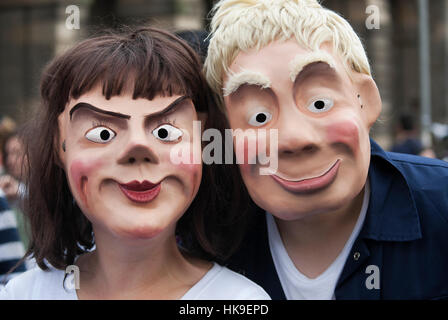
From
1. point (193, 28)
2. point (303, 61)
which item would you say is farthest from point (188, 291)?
point (193, 28)

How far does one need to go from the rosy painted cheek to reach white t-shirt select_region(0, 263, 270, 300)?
569mm

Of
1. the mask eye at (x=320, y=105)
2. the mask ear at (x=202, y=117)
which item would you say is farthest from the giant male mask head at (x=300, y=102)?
the mask ear at (x=202, y=117)

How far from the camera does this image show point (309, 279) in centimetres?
194

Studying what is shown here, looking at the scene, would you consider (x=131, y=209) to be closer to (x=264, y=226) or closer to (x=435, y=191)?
(x=264, y=226)

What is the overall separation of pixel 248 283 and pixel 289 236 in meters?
0.27

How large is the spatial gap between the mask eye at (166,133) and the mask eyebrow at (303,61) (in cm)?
41

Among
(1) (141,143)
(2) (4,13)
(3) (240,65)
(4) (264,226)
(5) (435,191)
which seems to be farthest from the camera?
(2) (4,13)

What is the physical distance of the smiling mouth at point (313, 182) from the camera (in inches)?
66.7

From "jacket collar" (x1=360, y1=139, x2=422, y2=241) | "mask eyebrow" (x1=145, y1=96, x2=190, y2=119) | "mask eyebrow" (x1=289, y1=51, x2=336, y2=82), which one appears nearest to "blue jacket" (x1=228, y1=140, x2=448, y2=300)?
"jacket collar" (x1=360, y1=139, x2=422, y2=241)

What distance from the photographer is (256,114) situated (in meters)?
1.74

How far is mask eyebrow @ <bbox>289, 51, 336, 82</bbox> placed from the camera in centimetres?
168

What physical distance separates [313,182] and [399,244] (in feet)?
1.47

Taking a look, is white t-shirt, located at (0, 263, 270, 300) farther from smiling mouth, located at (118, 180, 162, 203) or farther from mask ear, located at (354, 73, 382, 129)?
mask ear, located at (354, 73, 382, 129)
